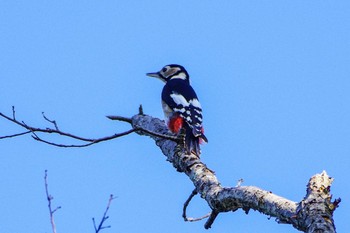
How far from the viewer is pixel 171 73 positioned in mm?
10172

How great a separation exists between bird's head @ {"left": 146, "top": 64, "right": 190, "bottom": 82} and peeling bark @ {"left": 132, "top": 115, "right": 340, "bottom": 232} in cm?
409

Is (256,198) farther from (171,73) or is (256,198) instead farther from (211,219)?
(171,73)

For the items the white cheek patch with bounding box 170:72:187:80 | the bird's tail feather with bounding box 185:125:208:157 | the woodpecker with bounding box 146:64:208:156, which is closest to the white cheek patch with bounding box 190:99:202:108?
the woodpecker with bounding box 146:64:208:156

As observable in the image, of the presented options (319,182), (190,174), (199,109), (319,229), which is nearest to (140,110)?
(199,109)

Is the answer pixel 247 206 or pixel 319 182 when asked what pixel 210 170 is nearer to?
pixel 247 206

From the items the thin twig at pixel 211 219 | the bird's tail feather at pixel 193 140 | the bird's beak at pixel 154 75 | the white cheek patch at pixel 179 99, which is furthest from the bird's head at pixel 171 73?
the thin twig at pixel 211 219

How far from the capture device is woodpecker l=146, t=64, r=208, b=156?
7.16 meters

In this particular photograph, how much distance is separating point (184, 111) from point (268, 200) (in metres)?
3.46

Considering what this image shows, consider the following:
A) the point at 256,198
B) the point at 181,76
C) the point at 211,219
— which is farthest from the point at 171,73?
the point at 256,198

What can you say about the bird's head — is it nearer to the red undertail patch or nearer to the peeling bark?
the red undertail patch

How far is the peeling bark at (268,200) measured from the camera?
3.88 meters

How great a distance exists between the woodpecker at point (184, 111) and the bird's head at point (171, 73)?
1.25ft

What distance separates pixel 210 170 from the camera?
546 centimetres

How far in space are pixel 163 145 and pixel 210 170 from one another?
4.69ft
